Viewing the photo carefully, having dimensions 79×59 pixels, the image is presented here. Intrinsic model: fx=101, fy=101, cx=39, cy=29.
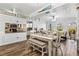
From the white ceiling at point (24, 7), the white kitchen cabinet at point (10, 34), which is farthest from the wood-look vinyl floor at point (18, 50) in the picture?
the white ceiling at point (24, 7)

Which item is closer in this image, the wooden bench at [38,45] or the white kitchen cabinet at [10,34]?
the white kitchen cabinet at [10,34]

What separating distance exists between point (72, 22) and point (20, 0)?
1.19 metres

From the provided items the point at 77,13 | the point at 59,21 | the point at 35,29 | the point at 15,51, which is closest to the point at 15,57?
the point at 15,51

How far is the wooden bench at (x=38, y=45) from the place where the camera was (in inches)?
85.5

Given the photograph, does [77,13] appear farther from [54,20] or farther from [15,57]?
[15,57]

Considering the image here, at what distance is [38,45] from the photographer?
2.19 metres

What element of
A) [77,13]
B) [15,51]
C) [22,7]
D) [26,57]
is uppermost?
[22,7]

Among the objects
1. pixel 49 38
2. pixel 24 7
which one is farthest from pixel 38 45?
pixel 24 7

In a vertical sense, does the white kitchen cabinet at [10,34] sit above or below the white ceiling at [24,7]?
below

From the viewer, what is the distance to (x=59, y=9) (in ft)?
7.06

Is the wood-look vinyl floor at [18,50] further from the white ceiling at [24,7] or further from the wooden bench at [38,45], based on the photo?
the white ceiling at [24,7]

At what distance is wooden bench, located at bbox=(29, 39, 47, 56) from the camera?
85.5 inches

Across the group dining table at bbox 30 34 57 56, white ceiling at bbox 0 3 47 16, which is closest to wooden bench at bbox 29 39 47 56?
dining table at bbox 30 34 57 56

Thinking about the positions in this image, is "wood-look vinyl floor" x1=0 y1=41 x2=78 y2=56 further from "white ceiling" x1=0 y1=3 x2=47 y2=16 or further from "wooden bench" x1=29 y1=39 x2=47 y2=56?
"white ceiling" x1=0 y1=3 x2=47 y2=16
